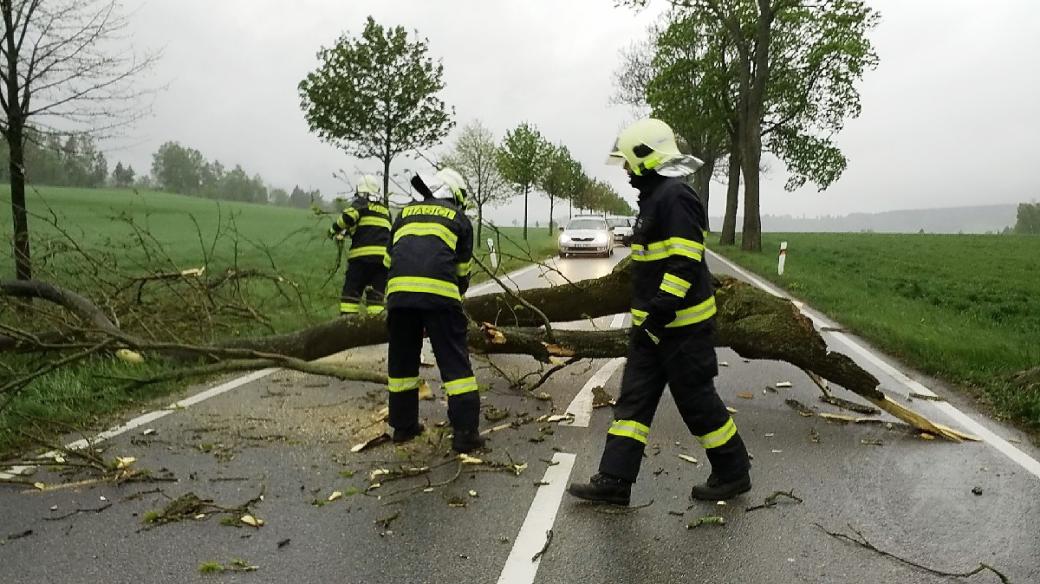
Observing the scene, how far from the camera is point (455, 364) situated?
14.1 feet

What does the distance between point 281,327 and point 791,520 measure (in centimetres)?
622

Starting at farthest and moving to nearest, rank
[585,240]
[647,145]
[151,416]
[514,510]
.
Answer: [585,240] < [151,416] < [647,145] < [514,510]

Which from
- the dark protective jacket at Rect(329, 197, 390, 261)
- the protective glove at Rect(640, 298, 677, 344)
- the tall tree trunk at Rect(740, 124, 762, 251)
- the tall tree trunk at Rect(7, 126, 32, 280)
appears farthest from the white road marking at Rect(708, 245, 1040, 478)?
the tall tree trunk at Rect(740, 124, 762, 251)

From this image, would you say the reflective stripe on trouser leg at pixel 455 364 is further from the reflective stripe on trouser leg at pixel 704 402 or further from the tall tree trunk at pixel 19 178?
the tall tree trunk at pixel 19 178

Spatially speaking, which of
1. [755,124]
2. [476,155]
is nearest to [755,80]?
[755,124]

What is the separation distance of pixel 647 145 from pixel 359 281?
17.0 feet

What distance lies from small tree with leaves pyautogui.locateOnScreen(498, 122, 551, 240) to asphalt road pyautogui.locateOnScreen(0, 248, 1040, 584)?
102 feet

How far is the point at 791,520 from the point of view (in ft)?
10.7

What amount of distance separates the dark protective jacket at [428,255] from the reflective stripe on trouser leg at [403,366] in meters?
0.15

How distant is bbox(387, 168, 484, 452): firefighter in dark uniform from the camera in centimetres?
421

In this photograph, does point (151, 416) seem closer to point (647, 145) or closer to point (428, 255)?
point (428, 255)

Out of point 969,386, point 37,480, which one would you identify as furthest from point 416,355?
point 969,386

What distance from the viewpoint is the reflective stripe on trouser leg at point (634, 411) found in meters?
3.44

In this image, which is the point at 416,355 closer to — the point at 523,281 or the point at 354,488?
the point at 354,488
